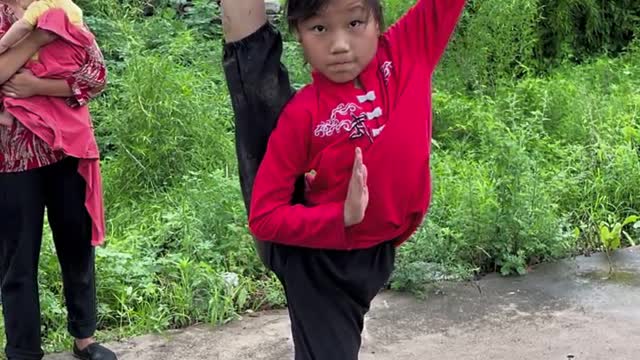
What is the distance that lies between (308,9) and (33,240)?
1.59m

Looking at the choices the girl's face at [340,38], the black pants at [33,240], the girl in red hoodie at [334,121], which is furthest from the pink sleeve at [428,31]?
the black pants at [33,240]

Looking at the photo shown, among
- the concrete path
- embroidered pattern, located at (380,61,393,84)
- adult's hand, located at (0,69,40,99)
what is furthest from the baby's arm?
embroidered pattern, located at (380,61,393,84)

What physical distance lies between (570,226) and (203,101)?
2322 millimetres

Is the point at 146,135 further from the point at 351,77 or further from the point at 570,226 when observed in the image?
the point at 351,77

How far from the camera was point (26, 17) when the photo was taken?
9.27ft

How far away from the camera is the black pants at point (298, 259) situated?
1.95 meters

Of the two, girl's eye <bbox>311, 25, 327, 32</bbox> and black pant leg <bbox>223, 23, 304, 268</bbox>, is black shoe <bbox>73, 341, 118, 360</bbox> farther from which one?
girl's eye <bbox>311, 25, 327, 32</bbox>

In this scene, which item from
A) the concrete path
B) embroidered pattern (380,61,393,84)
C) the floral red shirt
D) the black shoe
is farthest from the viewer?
the concrete path

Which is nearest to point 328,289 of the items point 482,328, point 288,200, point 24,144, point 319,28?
point 288,200

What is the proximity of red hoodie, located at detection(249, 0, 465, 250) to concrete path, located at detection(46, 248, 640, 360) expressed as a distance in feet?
4.94

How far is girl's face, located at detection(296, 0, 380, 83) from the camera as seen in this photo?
189cm

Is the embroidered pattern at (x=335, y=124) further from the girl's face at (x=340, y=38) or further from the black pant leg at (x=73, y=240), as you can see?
the black pant leg at (x=73, y=240)

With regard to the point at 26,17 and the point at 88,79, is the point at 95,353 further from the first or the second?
the point at 26,17

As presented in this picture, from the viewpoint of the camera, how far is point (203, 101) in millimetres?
5457
